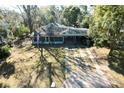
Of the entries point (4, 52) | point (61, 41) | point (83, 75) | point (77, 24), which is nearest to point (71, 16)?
point (77, 24)

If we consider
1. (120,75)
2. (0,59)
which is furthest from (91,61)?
(0,59)

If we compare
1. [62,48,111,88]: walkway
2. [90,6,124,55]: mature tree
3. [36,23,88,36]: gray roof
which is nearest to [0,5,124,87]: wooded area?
[90,6,124,55]: mature tree

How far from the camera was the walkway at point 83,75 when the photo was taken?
805cm

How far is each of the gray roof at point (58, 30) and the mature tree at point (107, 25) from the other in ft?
11.7

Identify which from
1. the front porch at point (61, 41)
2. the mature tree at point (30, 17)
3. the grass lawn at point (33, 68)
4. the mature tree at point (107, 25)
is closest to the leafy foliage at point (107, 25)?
the mature tree at point (107, 25)

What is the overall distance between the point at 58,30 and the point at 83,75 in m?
6.87

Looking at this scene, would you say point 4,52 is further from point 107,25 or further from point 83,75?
point 107,25

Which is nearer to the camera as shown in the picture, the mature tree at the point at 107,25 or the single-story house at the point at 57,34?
the mature tree at the point at 107,25

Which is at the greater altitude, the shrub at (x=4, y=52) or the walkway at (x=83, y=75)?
the shrub at (x=4, y=52)

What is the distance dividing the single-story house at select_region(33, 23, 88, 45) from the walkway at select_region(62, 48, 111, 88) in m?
3.77

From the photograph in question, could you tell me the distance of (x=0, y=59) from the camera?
1070 centimetres

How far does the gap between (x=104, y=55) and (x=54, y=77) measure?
128 inches

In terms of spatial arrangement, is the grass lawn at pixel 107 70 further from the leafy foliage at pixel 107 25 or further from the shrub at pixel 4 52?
the shrub at pixel 4 52

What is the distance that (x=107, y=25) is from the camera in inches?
381
